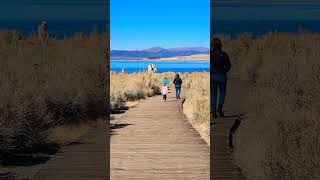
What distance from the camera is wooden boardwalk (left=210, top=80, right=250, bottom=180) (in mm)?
6891

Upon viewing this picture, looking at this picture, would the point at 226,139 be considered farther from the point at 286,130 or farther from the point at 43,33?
the point at 43,33

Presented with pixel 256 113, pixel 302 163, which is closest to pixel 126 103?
pixel 256 113

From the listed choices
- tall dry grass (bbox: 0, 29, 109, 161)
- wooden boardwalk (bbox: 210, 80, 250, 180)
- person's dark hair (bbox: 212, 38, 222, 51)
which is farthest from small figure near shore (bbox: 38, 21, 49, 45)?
person's dark hair (bbox: 212, 38, 222, 51)

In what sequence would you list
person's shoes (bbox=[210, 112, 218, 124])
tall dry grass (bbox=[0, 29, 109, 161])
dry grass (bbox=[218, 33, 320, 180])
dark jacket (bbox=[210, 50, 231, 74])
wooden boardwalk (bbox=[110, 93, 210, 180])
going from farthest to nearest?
person's shoes (bbox=[210, 112, 218, 124]), tall dry grass (bbox=[0, 29, 109, 161]), dark jacket (bbox=[210, 50, 231, 74]), wooden boardwalk (bbox=[110, 93, 210, 180]), dry grass (bbox=[218, 33, 320, 180])

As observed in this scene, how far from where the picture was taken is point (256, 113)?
971cm

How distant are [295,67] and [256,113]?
7.54ft

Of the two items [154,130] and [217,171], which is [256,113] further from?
[217,171]

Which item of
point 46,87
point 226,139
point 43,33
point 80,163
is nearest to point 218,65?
point 226,139

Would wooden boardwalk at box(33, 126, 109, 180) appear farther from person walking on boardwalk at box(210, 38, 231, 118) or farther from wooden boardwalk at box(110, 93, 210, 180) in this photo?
person walking on boardwalk at box(210, 38, 231, 118)

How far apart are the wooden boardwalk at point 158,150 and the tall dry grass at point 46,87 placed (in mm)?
994

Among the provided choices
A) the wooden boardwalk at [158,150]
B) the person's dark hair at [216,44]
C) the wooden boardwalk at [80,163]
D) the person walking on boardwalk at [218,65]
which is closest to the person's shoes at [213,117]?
the wooden boardwalk at [158,150]

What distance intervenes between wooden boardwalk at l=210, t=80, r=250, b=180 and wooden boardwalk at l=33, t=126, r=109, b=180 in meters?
1.29

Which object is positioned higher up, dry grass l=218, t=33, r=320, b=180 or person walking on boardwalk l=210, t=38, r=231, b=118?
person walking on boardwalk l=210, t=38, r=231, b=118

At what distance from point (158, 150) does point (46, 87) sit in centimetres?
327
